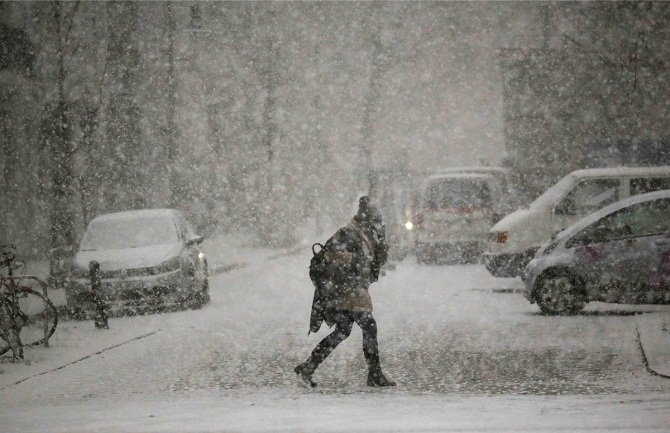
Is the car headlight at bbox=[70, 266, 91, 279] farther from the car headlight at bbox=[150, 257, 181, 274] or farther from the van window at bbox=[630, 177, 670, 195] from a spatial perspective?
the van window at bbox=[630, 177, 670, 195]

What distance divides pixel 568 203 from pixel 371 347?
881 cm

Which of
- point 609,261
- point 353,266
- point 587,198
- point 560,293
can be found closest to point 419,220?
point 587,198

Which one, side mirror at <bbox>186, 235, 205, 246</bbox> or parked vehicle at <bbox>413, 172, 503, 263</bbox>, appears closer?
side mirror at <bbox>186, 235, 205, 246</bbox>

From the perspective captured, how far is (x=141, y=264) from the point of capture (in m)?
15.0

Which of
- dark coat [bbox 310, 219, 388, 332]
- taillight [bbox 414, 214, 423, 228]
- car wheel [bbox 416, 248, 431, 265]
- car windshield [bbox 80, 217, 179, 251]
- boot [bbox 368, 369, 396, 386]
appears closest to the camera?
dark coat [bbox 310, 219, 388, 332]

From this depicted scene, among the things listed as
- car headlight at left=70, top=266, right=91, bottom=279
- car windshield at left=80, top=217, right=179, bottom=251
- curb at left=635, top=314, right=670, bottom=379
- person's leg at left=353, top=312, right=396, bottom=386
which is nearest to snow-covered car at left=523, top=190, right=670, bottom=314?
curb at left=635, top=314, right=670, bottom=379

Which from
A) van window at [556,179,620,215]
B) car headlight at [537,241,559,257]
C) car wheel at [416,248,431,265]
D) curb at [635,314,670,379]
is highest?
van window at [556,179,620,215]

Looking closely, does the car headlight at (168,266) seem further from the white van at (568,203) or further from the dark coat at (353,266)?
the dark coat at (353,266)

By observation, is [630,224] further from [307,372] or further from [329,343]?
[307,372]

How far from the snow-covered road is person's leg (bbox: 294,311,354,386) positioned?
0.17m

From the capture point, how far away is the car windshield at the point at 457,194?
2195 cm

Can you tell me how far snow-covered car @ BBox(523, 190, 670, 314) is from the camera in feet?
41.1

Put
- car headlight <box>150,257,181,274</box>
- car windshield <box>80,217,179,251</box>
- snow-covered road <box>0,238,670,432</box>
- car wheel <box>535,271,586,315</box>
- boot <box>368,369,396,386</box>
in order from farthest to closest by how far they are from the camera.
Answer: car windshield <box>80,217,179,251</box>
car headlight <box>150,257,181,274</box>
car wheel <box>535,271,586,315</box>
boot <box>368,369,396,386</box>
snow-covered road <box>0,238,670,432</box>

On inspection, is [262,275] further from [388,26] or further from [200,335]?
[388,26]
